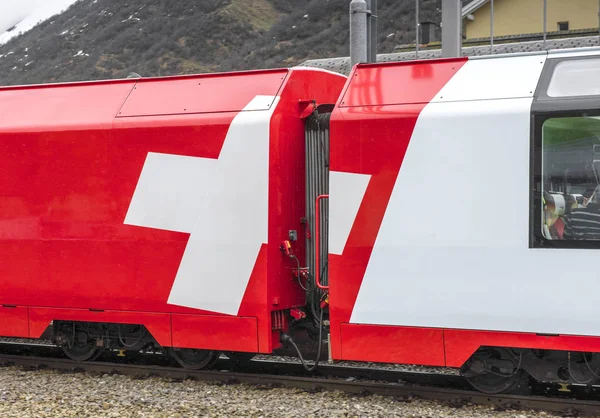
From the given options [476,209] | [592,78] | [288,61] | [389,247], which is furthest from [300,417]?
[288,61]

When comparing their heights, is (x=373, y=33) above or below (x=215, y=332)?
above

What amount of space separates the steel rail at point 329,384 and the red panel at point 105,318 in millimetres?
508

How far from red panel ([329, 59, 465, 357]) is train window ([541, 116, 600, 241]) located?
3.77 feet

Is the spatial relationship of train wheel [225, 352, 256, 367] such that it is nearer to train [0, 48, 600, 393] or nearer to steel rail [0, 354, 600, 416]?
train [0, 48, 600, 393]

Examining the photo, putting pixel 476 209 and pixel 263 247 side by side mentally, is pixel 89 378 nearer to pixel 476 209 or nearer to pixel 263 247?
pixel 263 247

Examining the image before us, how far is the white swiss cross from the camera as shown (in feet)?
24.0

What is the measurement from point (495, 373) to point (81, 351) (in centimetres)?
450

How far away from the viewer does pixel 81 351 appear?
8586 mm

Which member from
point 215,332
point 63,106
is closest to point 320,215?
point 215,332

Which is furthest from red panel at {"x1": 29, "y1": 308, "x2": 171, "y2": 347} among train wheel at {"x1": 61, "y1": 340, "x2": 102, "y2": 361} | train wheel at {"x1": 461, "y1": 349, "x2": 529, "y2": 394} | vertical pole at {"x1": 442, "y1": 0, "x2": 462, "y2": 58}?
vertical pole at {"x1": 442, "y1": 0, "x2": 462, "y2": 58}

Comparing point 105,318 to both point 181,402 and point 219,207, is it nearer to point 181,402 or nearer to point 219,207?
point 181,402

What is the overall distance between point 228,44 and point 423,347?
50.3 m

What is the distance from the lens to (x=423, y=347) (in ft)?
22.0

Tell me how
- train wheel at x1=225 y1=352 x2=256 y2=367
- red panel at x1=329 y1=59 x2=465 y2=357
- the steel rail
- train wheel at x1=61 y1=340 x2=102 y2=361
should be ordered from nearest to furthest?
1. the steel rail
2. red panel at x1=329 y1=59 x2=465 y2=357
3. train wheel at x1=225 y1=352 x2=256 y2=367
4. train wheel at x1=61 y1=340 x2=102 y2=361
